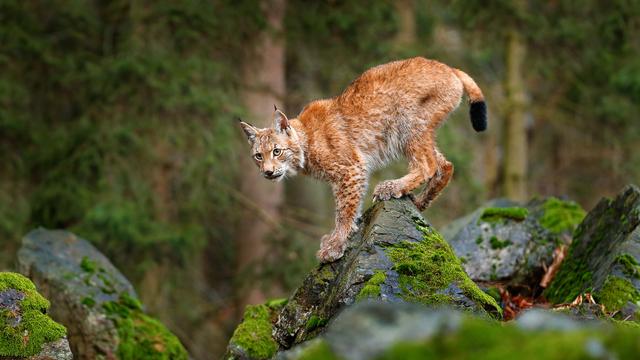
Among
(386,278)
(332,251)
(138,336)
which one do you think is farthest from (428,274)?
(138,336)

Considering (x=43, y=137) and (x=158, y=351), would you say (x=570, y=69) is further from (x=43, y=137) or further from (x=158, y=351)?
(x=158, y=351)

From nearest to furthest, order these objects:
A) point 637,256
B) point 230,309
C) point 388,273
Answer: point 388,273 → point 637,256 → point 230,309

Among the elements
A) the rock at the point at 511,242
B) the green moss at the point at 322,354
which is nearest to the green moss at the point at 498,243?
the rock at the point at 511,242

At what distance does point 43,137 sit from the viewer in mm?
12562

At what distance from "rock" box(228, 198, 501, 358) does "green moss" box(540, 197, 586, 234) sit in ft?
8.30

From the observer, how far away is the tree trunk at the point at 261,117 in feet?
45.6

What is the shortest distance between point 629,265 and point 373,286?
237 centimetres

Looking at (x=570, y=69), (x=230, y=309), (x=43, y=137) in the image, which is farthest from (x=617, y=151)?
(x=43, y=137)

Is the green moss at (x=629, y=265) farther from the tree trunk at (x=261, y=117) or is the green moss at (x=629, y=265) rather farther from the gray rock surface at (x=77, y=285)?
the tree trunk at (x=261, y=117)

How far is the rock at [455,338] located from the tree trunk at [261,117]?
1051cm

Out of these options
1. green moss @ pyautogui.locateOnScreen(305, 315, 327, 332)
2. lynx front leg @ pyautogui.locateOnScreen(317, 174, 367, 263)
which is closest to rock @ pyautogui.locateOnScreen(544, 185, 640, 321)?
lynx front leg @ pyautogui.locateOnScreen(317, 174, 367, 263)

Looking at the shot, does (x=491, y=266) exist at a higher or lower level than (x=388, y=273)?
lower

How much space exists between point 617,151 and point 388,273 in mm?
11169

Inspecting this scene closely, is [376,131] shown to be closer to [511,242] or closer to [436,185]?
[436,185]
